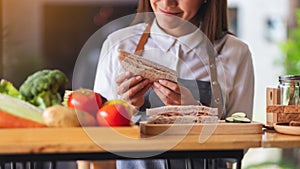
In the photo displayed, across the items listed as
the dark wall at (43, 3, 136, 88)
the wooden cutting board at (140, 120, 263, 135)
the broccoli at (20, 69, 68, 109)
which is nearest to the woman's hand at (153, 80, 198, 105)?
the wooden cutting board at (140, 120, 263, 135)

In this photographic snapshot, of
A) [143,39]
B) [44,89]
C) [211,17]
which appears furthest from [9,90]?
[211,17]

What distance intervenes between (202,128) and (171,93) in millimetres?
242

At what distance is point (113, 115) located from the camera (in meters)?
1.28

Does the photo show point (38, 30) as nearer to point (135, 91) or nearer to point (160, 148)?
point (135, 91)

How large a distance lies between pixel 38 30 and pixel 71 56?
13.9 inches

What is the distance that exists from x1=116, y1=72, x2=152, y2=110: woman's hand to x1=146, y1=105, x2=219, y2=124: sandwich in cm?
8

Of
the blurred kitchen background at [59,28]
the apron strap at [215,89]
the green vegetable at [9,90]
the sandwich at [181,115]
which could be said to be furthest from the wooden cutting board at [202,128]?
the blurred kitchen background at [59,28]

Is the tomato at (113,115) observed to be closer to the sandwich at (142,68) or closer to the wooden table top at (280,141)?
the sandwich at (142,68)

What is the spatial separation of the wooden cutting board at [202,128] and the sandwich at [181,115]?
0.04m

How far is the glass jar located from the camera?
161 centimetres

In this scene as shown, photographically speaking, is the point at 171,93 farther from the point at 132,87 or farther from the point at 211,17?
the point at 211,17

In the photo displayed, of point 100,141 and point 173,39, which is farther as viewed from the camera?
point 173,39

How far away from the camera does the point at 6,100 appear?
4.24 ft

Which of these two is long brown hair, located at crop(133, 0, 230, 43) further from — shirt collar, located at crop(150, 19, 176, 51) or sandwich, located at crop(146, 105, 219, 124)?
sandwich, located at crop(146, 105, 219, 124)
